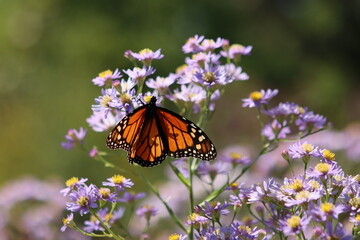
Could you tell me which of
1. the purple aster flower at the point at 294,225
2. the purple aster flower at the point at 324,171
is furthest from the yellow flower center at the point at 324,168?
the purple aster flower at the point at 294,225

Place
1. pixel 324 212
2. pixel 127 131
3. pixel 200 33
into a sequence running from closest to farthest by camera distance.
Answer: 1. pixel 324 212
2. pixel 127 131
3. pixel 200 33

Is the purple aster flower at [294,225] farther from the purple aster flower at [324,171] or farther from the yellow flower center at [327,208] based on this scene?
the purple aster flower at [324,171]

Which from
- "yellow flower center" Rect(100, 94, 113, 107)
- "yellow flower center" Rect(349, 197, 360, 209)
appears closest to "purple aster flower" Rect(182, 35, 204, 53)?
"yellow flower center" Rect(100, 94, 113, 107)

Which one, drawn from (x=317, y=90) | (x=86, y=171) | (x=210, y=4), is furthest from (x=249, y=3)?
(x=86, y=171)

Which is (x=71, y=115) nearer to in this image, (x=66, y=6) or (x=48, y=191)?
(x=48, y=191)

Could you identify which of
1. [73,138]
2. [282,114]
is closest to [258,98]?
[282,114]

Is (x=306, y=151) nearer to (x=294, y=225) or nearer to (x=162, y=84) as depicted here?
(x=294, y=225)

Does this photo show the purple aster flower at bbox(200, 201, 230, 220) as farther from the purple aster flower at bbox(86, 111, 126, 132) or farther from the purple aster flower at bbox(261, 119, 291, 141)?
the purple aster flower at bbox(86, 111, 126, 132)
